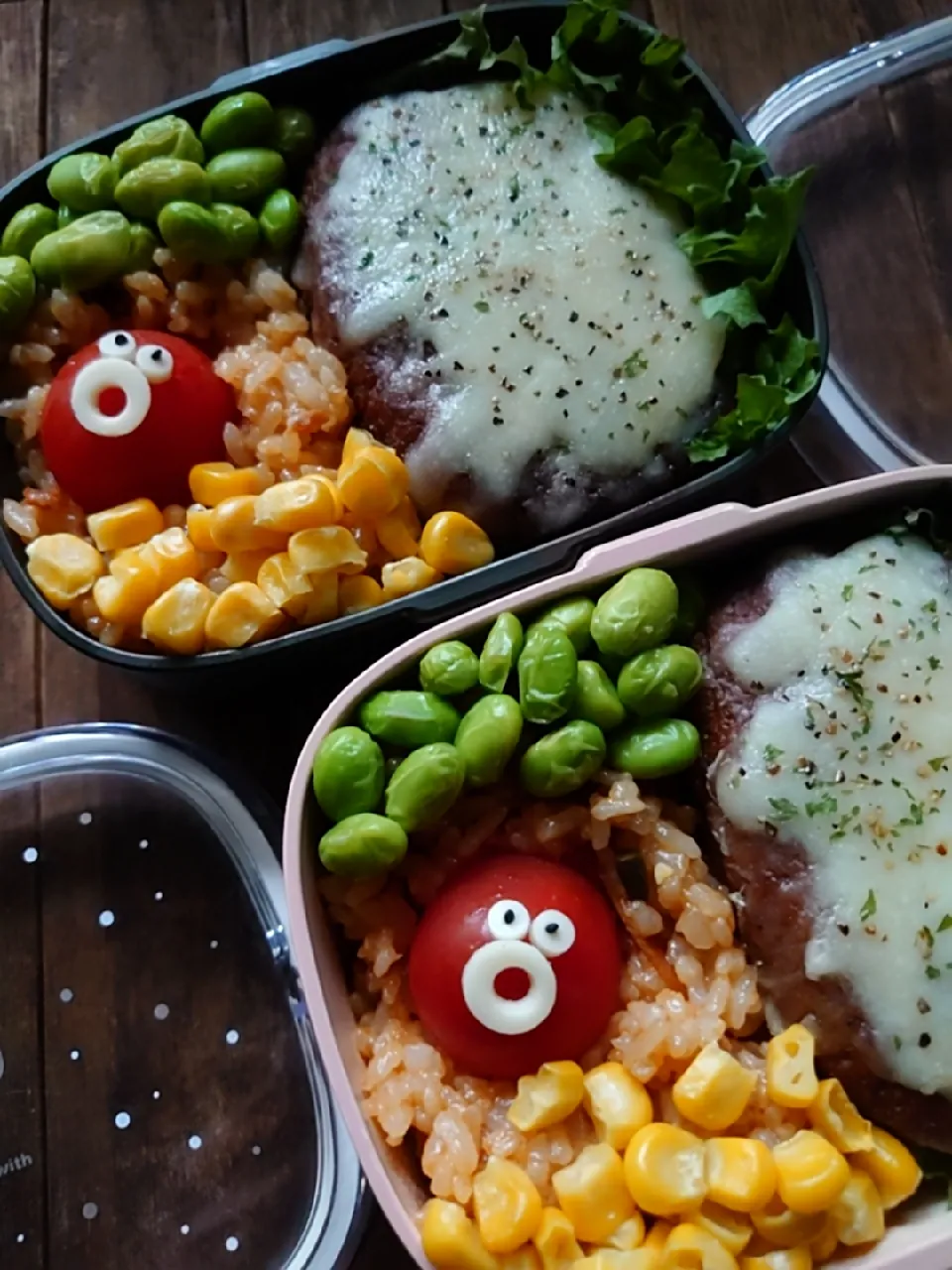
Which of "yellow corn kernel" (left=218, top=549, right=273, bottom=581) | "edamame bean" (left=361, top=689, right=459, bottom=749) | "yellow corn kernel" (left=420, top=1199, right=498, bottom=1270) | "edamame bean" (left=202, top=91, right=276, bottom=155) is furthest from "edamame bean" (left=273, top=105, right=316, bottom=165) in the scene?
"yellow corn kernel" (left=420, top=1199, right=498, bottom=1270)

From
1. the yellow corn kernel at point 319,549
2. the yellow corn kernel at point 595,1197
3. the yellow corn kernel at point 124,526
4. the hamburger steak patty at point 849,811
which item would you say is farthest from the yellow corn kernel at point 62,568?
the yellow corn kernel at point 595,1197

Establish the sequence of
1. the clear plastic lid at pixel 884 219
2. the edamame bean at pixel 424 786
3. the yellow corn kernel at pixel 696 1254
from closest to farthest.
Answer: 1. the yellow corn kernel at pixel 696 1254
2. the edamame bean at pixel 424 786
3. the clear plastic lid at pixel 884 219

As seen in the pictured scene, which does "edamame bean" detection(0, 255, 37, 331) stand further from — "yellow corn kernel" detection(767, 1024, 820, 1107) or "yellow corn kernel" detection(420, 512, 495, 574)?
"yellow corn kernel" detection(767, 1024, 820, 1107)

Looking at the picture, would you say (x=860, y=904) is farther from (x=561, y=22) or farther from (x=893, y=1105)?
(x=561, y=22)

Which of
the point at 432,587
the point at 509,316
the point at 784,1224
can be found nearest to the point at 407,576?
the point at 432,587

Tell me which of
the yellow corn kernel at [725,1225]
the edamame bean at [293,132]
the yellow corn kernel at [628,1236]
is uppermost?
the edamame bean at [293,132]

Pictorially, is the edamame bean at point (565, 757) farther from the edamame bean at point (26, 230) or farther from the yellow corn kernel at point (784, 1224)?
the edamame bean at point (26, 230)
